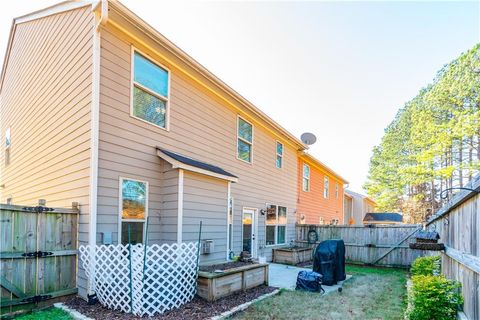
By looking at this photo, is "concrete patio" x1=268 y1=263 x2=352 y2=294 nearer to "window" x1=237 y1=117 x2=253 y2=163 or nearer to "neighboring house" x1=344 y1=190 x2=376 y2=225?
"window" x1=237 y1=117 x2=253 y2=163

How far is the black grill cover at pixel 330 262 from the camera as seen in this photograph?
741cm

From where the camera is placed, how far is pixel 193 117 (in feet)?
24.6

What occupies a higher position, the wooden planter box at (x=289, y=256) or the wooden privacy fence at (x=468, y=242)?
the wooden privacy fence at (x=468, y=242)

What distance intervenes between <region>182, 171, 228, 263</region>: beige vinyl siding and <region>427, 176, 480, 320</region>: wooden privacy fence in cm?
458

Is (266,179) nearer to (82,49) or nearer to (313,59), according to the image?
(313,59)

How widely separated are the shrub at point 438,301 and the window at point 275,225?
284 inches

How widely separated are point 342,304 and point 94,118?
5813 millimetres

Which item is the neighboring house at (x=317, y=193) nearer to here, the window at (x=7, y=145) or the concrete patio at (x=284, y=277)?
the concrete patio at (x=284, y=277)

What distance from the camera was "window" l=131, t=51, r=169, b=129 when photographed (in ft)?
19.7

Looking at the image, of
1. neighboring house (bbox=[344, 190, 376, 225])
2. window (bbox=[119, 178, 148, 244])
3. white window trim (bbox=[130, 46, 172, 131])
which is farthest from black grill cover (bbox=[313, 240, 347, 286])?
neighboring house (bbox=[344, 190, 376, 225])

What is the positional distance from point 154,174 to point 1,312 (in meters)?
3.21

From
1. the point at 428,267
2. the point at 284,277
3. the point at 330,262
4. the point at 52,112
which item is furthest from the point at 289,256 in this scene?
the point at 52,112

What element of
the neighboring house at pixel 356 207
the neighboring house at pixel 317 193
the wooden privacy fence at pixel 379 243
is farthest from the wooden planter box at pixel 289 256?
the neighboring house at pixel 356 207

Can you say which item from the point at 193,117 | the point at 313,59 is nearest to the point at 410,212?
the point at 313,59
